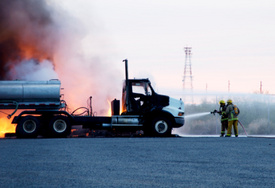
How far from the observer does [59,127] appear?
2258 cm

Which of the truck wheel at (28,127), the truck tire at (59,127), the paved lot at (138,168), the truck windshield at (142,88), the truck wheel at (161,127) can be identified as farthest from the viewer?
the truck windshield at (142,88)

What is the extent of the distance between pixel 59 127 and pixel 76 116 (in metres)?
1.06

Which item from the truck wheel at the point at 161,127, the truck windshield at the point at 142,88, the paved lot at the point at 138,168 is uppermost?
the truck windshield at the point at 142,88

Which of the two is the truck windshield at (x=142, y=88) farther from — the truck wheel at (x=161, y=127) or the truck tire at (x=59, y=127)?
the truck tire at (x=59, y=127)

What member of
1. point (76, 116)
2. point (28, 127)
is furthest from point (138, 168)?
point (76, 116)

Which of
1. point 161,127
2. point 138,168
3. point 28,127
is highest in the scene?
point 28,127

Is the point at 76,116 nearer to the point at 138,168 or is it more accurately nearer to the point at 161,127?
the point at 161,127

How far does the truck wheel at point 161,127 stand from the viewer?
75.5 ft

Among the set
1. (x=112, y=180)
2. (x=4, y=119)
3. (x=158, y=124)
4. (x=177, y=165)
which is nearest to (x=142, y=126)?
(x=158, y=124)

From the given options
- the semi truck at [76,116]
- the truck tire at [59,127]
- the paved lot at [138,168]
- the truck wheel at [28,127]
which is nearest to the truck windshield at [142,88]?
the semi truck at [76,116]

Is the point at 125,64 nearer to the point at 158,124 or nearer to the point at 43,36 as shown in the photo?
the point at 158,124

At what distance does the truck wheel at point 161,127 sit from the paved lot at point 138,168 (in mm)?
8824

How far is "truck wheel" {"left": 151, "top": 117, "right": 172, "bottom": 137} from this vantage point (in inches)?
906

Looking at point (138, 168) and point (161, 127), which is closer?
point (138, 168)
